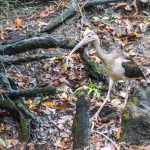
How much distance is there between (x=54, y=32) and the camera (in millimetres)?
8148

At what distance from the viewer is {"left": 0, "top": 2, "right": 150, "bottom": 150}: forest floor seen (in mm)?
6066

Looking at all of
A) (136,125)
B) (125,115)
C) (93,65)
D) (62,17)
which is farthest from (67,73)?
(136,125)

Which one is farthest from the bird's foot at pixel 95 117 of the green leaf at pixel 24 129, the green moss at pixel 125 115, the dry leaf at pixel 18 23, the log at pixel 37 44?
the dry leaf at pixel 18 23

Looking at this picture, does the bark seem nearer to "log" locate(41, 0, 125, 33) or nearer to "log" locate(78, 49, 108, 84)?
"log" locate(78, 49, 108, 84)

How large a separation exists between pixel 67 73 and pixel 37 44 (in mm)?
1026

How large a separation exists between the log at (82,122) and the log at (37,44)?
2184mm

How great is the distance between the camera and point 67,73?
24.1 feet

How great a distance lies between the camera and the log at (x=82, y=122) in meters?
4.32

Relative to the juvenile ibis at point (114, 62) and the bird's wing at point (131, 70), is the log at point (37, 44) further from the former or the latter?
the bird's wing at point (131, 70)

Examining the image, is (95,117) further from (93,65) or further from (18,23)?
(18,23)

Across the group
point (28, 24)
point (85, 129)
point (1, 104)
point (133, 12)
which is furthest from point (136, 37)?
point (85, 129)

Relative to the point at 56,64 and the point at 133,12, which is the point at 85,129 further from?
the point at 133,12

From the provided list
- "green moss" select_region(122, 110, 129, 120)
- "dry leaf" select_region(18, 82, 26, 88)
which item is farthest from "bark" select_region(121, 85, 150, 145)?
"dry leaf" select_region(18, 82, 26, 88)

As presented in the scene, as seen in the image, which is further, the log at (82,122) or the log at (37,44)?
the log at (37,44)
